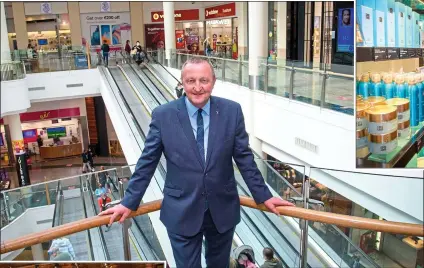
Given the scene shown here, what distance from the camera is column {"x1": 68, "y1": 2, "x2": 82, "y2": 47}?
22.1 meters

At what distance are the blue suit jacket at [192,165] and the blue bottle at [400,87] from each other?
131 centimetres

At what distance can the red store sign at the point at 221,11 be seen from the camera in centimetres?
1978

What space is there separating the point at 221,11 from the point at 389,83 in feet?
62.9

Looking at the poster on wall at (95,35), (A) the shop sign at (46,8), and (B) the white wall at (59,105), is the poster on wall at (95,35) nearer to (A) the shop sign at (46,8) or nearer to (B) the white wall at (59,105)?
(A) the shop sign at (46,8)

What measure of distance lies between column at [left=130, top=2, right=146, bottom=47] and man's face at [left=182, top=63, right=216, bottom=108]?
22490mm

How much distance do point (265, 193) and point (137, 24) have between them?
2274 cm

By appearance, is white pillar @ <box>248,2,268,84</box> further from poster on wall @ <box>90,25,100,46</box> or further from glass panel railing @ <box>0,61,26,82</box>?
poster on wall @ <box>90,25,100,46</box>

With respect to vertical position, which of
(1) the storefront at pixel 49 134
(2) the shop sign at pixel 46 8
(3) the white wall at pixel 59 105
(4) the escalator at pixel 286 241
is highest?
(2) the shop sign at pixel 46 8

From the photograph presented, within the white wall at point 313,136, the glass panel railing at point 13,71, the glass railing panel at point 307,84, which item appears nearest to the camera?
the white wall at point 313,136

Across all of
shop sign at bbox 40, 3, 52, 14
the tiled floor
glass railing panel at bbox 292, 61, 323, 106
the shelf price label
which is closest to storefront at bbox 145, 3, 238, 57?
shop sign at bbox 40, 3, 52, 14

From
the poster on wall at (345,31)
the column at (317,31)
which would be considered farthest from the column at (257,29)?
the column at (317,31)

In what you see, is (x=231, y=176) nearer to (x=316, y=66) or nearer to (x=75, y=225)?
(x=75, y=225)

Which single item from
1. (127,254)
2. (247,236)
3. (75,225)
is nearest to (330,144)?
(247,236)

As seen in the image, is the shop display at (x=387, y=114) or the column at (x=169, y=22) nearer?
the shop display at (x=387, y=114)
